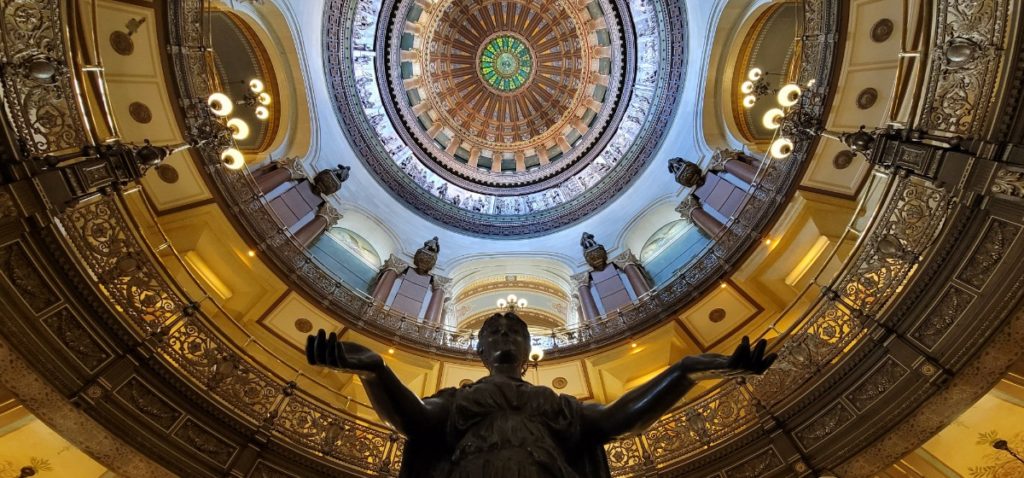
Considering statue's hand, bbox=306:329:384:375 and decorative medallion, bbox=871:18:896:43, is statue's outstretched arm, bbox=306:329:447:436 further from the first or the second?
decorative medallion, bbox=871:18:896:43

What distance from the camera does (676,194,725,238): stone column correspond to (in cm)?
1315

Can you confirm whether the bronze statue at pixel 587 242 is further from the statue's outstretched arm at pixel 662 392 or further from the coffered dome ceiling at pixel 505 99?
the statue's outstretched arm at pixel 662 392

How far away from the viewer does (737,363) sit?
290cm

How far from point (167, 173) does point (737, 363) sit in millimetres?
10424

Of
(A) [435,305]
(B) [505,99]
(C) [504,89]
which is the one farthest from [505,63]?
(A) [435,305]

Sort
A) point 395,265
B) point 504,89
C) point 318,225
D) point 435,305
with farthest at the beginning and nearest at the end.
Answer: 1. point 504,89
2. point 395,265
3. point 435,305
4. point 318,225

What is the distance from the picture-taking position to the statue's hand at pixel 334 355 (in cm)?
276

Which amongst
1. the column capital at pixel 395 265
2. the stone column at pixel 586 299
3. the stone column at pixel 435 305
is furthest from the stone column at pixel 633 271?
the column capital at pixel 395 265

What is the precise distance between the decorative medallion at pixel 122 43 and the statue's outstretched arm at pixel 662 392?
9.39 m

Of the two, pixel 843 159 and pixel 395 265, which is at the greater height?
pixel 395 265

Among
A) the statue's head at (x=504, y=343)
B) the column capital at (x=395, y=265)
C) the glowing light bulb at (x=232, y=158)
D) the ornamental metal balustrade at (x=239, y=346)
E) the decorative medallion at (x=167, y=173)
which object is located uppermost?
the column capital at (x=395, y=265)

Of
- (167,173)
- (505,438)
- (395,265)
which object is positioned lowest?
(505,438)

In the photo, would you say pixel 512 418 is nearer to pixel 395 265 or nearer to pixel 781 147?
pixel 781 147

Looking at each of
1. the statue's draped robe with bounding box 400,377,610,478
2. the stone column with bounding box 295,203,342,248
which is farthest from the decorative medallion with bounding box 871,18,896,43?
the stone column with bounding box 295,203,342,248
